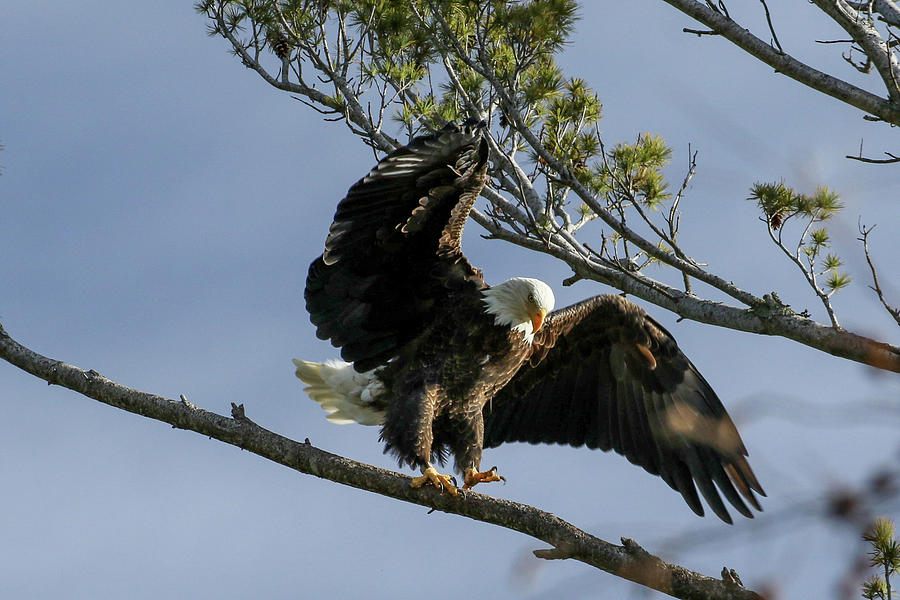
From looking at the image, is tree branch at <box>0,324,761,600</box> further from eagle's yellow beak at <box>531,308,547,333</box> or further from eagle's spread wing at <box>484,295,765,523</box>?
eagle's spread wing at <box>484,295,765,523</box>

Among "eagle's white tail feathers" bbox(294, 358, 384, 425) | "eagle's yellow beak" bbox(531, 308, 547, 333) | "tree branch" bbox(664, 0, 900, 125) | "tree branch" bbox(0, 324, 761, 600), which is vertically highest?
"tree branch" bbox(664, 0, 900, 125)

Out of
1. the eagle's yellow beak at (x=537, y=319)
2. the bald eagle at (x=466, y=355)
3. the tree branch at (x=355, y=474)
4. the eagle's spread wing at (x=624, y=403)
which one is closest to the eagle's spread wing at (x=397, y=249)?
the bald eagle at (x=466, y=355)

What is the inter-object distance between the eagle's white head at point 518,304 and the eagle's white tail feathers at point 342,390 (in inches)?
29.4

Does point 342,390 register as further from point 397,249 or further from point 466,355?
point 397,249

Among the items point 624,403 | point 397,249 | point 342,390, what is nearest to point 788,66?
point 397,249

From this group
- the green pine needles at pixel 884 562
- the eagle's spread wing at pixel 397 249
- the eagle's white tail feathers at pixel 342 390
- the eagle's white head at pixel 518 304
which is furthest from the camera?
the eagle's white tail feathers at pixel 342 390

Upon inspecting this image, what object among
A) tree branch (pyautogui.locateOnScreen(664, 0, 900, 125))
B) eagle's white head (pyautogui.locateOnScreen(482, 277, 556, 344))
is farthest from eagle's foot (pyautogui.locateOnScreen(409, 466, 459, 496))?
tree branch (pyautogui.locateOnScreen(664, 0, 900, 125))

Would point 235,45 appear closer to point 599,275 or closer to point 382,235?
point 382,235

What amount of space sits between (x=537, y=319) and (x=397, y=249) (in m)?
0.72

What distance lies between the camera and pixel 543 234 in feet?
14.3

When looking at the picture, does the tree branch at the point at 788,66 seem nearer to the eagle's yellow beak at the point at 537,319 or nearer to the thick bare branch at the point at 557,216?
the thick bare branch at the point at 557,216

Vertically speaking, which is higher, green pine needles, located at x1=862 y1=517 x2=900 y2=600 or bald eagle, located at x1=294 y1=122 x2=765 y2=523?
bald eagle, located at x1=294 y1=122 x2=765 y2=523

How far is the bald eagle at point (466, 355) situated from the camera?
4.16m

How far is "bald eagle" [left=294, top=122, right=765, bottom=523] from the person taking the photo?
13.6 ft
